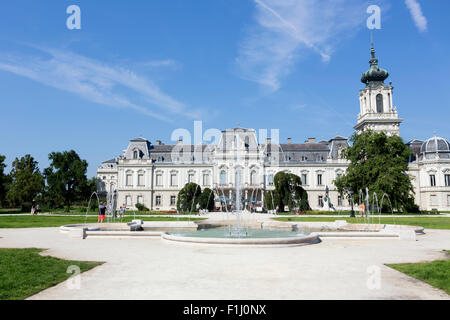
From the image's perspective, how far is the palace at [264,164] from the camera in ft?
168

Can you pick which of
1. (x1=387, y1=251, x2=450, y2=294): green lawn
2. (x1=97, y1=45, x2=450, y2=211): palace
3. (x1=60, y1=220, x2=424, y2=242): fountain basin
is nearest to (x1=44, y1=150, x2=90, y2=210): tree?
(x1=97, y1=45, x2=450, y2=211): palace

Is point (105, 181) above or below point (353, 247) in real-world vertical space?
above

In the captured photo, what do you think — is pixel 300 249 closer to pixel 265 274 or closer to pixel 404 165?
pixel 265 274

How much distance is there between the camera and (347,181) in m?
36.9

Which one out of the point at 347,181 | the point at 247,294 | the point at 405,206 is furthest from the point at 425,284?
the point at 405,206

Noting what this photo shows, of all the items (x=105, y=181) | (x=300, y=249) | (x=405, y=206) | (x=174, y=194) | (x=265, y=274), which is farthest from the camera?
(x=105, y=181)

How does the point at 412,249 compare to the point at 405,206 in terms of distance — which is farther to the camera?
the point at 405,206

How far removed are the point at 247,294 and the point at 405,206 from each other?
37574mm

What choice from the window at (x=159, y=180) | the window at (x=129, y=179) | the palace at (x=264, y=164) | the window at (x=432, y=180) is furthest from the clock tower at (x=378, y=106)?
A: the window at (x=129, y=179)

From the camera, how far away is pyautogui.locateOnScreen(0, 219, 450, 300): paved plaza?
5.27 m

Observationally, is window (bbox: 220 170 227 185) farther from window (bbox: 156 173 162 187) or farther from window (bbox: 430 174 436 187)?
window (bbox: 430 174 436 187)

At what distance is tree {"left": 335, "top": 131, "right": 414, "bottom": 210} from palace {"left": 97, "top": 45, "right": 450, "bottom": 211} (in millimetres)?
14380

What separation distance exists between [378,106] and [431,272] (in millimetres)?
51517
